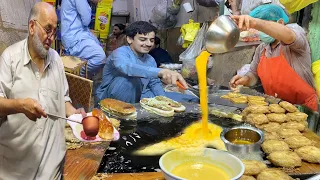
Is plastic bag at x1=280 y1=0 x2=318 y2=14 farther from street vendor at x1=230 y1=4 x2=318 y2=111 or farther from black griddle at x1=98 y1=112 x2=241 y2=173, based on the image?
black griddle at x1=98 y1=112 x2=241 y2=173

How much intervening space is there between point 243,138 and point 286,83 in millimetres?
1397

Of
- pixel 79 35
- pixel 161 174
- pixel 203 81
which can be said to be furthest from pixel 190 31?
pixel 161 174

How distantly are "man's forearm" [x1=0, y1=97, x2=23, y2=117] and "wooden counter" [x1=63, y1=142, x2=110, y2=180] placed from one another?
1.87ft

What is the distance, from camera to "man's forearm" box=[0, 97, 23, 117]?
75.5 inches

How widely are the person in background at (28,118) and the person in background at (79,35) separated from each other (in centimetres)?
366

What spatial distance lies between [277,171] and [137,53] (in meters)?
2.81

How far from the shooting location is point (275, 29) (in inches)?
123

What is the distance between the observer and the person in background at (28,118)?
7.06 feet

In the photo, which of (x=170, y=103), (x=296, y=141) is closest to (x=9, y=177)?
(x=170, y=103)

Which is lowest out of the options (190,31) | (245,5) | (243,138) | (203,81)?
(243,138)

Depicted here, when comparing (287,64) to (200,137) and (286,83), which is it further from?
(200,137)

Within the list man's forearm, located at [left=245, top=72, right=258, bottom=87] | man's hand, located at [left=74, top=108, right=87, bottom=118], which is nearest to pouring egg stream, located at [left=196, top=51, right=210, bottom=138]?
man's hand, located at [left=74, top=108, right=87, bottom=118]

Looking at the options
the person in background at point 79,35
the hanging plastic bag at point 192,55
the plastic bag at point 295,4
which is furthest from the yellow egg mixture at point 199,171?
the hanging plastic bag at point 192,55

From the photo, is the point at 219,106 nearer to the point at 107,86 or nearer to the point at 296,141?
the point at 296,141
